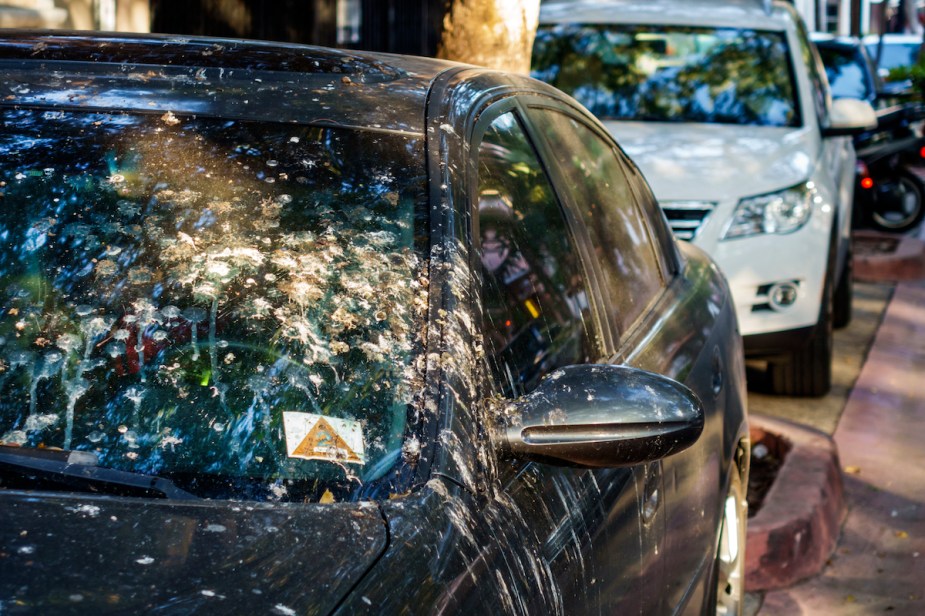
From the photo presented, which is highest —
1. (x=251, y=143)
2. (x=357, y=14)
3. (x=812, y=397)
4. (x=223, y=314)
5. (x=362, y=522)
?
(x=251, y=143)

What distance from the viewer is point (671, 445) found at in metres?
2.23

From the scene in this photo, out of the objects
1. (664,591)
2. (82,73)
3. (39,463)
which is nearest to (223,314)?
(39,463)

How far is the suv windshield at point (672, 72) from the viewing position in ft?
23.7

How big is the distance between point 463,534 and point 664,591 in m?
1.02

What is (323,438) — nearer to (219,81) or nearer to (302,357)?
(302,357)

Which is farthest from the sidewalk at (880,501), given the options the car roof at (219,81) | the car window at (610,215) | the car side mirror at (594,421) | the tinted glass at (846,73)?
the tinted glass at (846,73)

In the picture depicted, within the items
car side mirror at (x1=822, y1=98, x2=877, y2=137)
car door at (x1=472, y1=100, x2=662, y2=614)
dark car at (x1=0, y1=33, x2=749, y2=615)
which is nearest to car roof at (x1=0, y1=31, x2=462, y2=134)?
dark car at (x1=0, y1=33, x2=749, y2=615)

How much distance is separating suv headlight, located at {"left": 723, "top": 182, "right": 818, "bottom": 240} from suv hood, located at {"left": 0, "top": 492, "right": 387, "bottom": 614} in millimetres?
4871

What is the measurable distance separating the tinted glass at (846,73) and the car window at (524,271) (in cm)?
1078

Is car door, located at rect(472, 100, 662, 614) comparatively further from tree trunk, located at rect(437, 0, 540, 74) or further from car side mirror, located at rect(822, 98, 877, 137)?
car side mirror, located at rect(822, 98, 877, 137)

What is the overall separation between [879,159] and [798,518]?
849cm

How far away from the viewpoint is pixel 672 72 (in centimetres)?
743

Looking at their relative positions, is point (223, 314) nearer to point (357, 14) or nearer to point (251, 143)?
point (251, 143)

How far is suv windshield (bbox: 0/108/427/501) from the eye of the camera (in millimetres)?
1996
